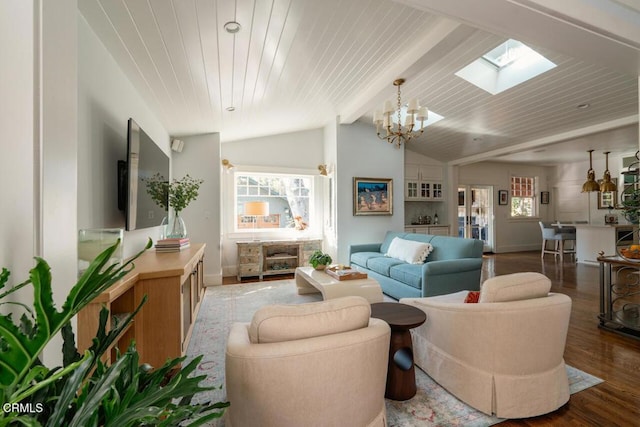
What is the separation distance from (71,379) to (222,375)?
5.74 ft

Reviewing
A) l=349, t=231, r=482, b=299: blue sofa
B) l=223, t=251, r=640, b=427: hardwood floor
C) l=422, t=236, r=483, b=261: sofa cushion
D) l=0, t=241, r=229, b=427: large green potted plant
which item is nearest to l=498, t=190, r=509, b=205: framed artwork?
l=223, t=251, r=640, b=427: hardwood floor

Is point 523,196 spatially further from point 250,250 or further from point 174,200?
point 174,200

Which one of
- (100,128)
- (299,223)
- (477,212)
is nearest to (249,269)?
(299,223)

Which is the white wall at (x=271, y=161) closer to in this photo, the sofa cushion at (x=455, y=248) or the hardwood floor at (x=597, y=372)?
the sofa cushion at (x=455, y=248)

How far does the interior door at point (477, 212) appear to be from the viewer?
26.0 ft

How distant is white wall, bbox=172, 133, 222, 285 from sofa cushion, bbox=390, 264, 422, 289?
2.78 meters

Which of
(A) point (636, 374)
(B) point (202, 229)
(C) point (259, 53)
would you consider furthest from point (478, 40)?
(B) point (202, 229)

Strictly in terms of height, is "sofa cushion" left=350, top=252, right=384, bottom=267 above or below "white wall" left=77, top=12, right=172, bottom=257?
below

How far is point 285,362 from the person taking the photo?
3.52ft

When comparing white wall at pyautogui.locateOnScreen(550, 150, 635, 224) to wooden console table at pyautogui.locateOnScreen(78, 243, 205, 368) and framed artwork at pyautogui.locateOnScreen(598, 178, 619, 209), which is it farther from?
wooden console table at pyautogui.locateOnScreen(78, 243, 205, 368)

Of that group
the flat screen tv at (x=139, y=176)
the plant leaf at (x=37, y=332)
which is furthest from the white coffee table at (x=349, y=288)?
the plant leaf at (x=37, y=332)

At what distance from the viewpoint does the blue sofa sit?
3141mm

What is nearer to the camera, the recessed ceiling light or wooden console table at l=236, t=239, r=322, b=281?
the recessed ceiling light

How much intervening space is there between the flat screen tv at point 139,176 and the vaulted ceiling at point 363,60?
0.56m
